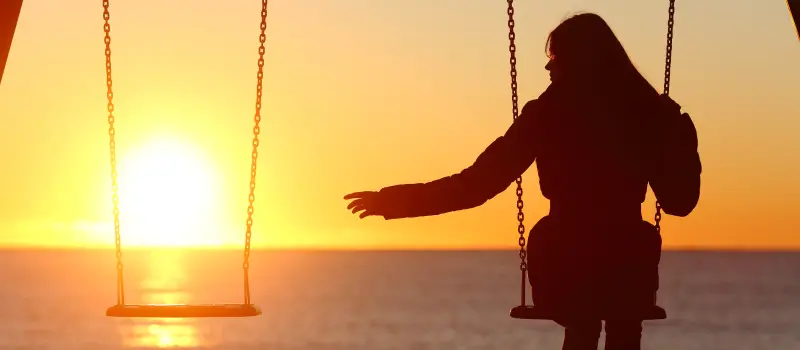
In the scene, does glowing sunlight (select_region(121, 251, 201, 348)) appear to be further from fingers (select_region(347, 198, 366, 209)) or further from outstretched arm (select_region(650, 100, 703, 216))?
outstretched arm (select_region(650, 100, 703, 216))

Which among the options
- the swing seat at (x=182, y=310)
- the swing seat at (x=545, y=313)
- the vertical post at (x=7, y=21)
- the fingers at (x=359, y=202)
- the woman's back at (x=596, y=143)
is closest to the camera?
the woman's back at (x=596, y=143)

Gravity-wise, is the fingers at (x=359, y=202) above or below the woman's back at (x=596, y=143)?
below

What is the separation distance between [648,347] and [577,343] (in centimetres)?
5134

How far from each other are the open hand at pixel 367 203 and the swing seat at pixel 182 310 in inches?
47.4

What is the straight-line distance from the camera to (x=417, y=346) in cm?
5825

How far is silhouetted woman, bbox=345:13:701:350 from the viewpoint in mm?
6172

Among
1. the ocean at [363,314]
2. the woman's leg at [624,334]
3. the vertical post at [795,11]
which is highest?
the vertical post at [795,11]

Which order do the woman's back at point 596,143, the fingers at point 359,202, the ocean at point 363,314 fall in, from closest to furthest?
1. the woman's back at point 596,143
2. the fingers at point 359,202
3. the ocean at point 363,314

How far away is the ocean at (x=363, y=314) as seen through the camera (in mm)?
59281

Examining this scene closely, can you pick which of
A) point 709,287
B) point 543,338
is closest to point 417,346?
point 543,338

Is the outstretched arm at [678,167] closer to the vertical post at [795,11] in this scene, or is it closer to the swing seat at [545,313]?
the swing seat at [545,313]

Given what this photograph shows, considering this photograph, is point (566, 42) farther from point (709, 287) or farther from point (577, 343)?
point (709, 287)

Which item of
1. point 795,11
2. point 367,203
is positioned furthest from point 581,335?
point 795,11

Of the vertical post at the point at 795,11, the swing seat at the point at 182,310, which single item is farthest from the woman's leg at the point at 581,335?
the vertical post at the point at 795,11
